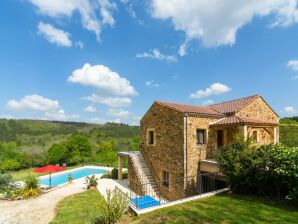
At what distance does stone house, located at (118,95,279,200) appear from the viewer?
16391mm

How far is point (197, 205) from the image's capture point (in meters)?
11.0

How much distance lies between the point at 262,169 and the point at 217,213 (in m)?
3.62

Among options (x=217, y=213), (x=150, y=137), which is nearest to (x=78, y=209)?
(x=217, y=213)

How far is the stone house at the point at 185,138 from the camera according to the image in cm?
1639

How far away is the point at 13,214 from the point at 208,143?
45.0 ft

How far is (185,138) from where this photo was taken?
1633cm

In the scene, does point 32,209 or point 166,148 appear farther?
point 166,148

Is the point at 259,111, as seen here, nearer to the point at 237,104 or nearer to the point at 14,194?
the point at 237,104

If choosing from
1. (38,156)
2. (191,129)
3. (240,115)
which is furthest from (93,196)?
(38,156)

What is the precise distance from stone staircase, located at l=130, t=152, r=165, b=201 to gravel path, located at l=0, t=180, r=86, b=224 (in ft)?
19.6

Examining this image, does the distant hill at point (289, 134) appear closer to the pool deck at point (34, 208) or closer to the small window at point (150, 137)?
the small window at point (150, 137)

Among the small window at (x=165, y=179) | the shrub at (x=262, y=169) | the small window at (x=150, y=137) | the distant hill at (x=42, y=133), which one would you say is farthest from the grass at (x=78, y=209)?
the distant hill at (x=42, y=133)

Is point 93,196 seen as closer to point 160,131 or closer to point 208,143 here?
point 160,131

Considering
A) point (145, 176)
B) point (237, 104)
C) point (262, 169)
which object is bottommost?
point (145, 176)
